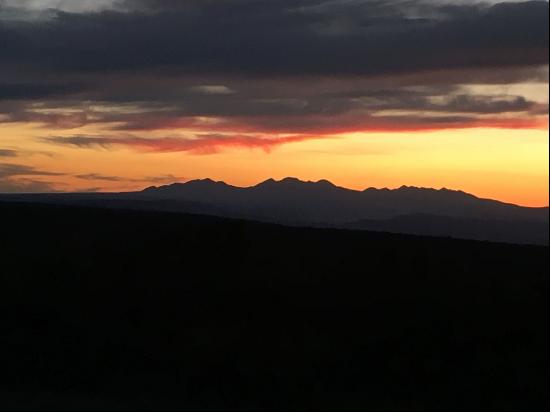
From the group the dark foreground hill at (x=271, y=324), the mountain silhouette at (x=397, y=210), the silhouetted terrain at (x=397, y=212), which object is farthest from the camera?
the mountain silhouette at (x=397, y=210)

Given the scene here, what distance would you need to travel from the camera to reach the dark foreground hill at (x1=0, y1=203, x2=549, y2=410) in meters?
19.6

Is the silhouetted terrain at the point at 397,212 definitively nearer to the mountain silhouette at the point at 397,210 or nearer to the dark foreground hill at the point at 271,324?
the mountain silhouette at the point at 397,210

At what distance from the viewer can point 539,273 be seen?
2555 cm

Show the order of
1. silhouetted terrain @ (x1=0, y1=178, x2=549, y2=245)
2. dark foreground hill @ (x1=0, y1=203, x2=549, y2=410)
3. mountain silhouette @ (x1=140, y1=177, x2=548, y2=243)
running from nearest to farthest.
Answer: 1. dark foreground hill @ (x1=0, y1=203, x2=549, y2=410)
2. silhouetted terrain @ (x1=0, y1=178, x2=549, y2=245)
3. mountain silhouette @ (x1=140, y1=177, x2=548, y2=243)

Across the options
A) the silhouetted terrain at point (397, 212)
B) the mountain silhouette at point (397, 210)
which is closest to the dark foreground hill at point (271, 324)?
the silhouetted terrain at point (397, 212)

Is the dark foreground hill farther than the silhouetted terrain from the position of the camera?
No

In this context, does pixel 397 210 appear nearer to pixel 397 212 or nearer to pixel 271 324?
pixel 397 212

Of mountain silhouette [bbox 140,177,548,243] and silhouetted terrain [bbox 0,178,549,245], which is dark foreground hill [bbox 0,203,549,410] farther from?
mountain silhouette [bbox 140,177,548,243]

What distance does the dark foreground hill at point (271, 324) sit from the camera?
19.6 metres

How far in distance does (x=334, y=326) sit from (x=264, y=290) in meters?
3.44

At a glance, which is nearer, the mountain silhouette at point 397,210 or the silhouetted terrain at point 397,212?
the silhouetted terrain at point 397,212

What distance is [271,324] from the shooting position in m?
23.3

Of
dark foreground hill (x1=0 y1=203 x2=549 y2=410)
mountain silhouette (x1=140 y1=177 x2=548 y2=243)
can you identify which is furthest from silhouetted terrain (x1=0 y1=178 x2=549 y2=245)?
dark foreground hill (x1=0 y1=203 x2=549 y2=410)

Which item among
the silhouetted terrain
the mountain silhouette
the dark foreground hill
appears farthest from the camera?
the mountain silhouette
